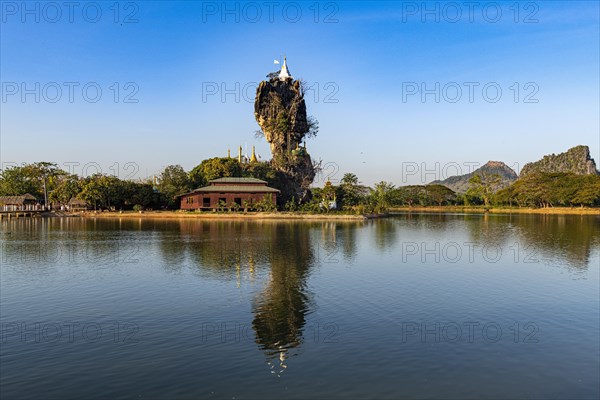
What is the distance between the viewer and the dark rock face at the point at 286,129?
10144 centimetres

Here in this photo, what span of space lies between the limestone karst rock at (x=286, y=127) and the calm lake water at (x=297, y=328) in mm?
71135

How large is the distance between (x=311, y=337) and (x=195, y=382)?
4.53 metres

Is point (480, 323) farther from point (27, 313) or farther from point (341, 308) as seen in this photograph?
point (27, 313)

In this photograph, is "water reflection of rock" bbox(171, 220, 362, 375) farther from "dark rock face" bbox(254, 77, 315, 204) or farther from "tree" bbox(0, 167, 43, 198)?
"tree" bbox(0, 167, 43, 198)

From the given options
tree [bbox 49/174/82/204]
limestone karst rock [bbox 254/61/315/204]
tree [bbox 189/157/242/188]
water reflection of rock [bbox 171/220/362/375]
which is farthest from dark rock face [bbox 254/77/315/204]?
water reflection of rock [bbox 171/220/362/375]

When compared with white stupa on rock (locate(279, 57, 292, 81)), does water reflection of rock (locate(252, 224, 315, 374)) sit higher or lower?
lower

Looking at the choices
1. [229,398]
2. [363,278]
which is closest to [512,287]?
[363,278]

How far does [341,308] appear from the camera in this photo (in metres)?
17.9

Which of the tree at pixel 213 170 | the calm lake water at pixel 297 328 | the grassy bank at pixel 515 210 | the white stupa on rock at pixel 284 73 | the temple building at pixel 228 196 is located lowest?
the calm lake water at pixel 297 328

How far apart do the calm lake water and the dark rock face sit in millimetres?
71080

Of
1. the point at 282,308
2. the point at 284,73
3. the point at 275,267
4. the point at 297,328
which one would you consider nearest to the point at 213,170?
the point at 284,73

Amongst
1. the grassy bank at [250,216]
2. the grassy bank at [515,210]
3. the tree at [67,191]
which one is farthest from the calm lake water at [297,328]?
the grassy bank at [515,210]

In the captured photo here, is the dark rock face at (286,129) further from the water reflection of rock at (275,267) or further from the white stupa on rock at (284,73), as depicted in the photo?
the water reflection of rock at (275,267)

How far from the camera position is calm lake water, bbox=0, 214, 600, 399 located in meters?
10.9
